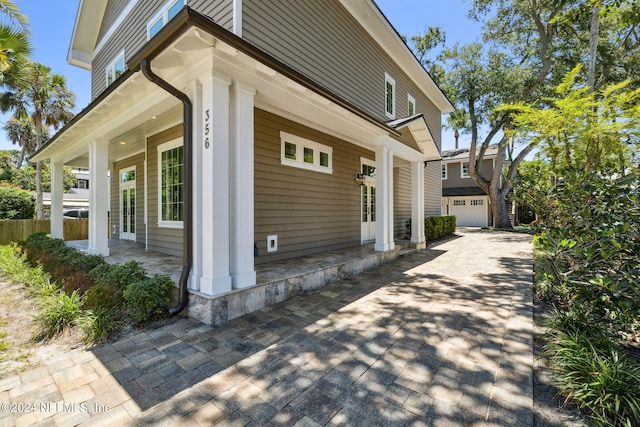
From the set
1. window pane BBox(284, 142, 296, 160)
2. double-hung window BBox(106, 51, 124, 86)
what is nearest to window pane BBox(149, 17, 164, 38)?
double-hung window BBox(106, 51, 124, 86)

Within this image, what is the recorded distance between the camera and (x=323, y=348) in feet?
9.56

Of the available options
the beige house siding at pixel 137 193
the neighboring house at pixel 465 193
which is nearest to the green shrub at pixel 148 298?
the beige house siding at pixel 137 193

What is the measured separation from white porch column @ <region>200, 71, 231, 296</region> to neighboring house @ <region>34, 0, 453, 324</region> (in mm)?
15

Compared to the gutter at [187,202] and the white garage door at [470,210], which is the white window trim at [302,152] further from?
the white garage door at [470,210]

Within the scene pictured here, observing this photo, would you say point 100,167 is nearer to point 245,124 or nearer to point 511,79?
point 245,124

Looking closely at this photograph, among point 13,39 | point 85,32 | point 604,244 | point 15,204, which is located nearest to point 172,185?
point 13,39

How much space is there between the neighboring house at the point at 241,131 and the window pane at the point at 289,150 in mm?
35

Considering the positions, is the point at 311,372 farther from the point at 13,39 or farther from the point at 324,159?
the point at 13,39

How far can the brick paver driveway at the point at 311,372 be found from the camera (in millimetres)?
1991

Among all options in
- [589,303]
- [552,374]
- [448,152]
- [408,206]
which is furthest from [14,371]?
[448,152]

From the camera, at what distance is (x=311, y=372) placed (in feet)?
8.19

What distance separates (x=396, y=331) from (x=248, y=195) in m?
2.48

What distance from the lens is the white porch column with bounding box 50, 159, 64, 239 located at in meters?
8.80

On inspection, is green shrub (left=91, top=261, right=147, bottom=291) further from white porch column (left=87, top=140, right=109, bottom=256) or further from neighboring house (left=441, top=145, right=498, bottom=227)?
neighboring house (left=441, top=145, right=498, bottom=227)
